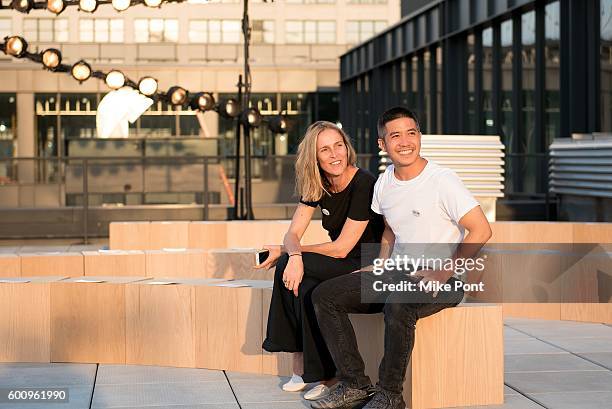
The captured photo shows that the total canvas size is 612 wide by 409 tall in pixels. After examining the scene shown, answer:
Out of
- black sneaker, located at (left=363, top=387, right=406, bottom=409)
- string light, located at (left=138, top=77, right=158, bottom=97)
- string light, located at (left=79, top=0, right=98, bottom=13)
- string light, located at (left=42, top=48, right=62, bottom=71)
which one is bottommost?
black sneaker, located at (left=363, top=387, right=406, bottom=409)

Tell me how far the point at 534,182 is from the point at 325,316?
1407cm

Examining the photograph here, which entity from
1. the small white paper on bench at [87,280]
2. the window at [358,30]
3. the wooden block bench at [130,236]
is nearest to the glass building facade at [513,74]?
the wooden block bench at [130,236]

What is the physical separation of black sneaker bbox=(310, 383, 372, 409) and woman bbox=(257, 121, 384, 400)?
1.17 ft

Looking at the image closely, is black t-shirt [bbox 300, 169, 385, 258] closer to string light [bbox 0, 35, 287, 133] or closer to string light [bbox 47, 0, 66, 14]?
string light [bbox 47, 0, 66, 14]

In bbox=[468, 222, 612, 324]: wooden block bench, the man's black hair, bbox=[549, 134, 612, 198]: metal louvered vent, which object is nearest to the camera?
the man's black hair

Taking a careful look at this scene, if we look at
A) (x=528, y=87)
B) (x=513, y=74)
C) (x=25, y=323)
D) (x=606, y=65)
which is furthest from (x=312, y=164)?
(x=513, y=74)

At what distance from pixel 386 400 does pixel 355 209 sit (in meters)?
1.31

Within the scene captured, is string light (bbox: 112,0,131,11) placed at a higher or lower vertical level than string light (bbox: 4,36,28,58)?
higher

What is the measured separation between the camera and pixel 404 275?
7.20m

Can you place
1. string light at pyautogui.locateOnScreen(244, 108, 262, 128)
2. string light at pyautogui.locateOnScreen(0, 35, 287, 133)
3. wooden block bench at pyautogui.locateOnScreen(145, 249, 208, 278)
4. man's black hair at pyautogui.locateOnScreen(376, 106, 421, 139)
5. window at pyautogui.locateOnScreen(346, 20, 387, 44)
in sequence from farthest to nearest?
window at pyautogui.locateOnScreen(346, 20, 387, 44), string light at pyautogui.locateOnScreen(244, 108, 262, 128), string light at pyautogui.locateOnScreen(0, 35, 287, 133), wooden block bench at pyautogui.locateOnScreen(145, 249, 208, 278), man's black hair at pyautogui.locateOnScreen(376, 106, 421, 139)

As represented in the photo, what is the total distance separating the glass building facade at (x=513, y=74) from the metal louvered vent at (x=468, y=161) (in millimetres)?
4526

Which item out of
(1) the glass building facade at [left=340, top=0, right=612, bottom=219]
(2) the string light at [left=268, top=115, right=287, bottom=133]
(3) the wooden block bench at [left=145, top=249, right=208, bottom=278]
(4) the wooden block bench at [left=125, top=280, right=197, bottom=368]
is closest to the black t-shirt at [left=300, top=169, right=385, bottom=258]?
(4) the wooden block bench at [left=125, top=280, right=197, bottom=368]

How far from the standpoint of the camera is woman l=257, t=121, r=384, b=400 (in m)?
7.56

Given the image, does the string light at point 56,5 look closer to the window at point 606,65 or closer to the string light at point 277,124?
the string light at point 277,124
